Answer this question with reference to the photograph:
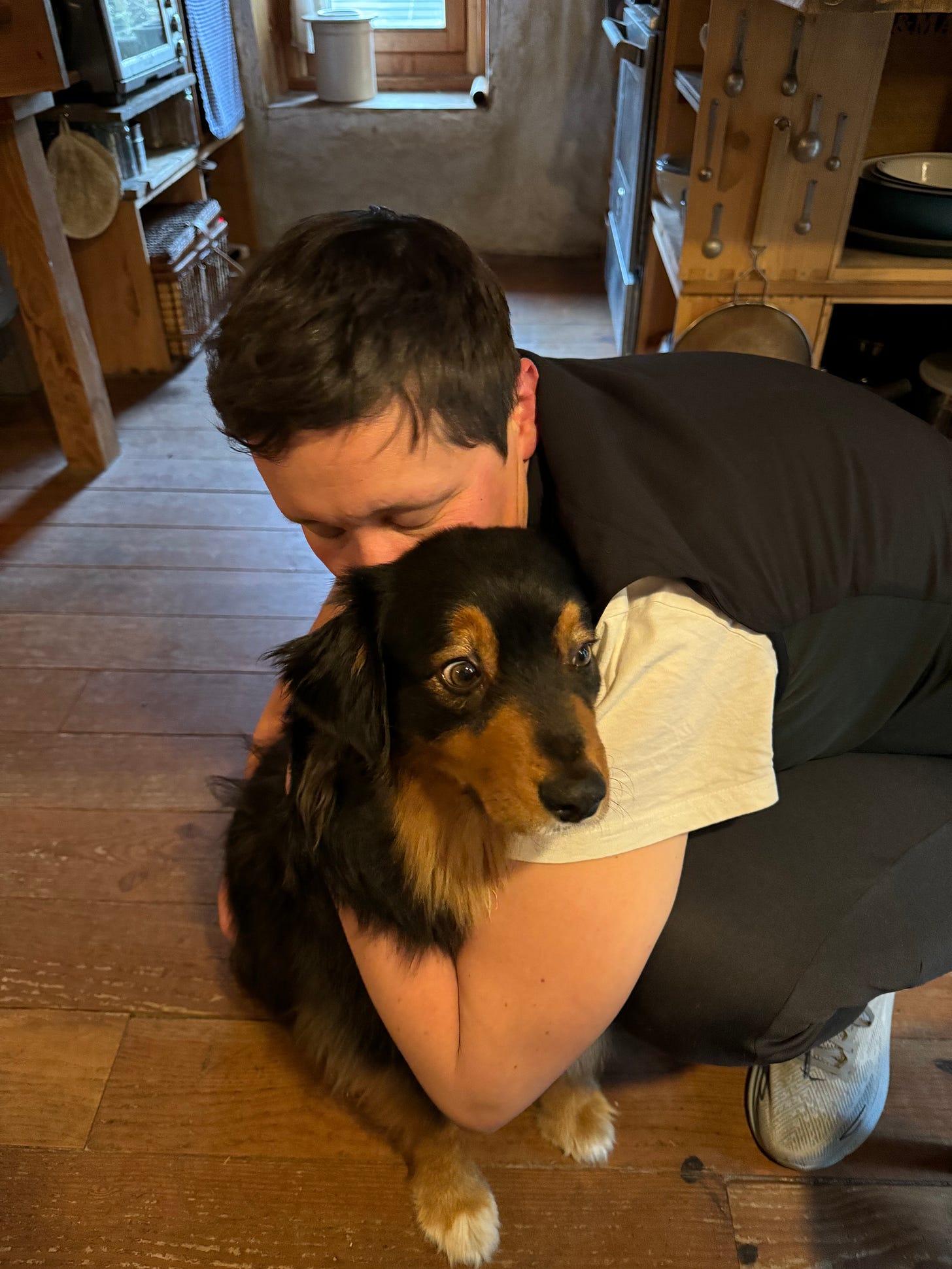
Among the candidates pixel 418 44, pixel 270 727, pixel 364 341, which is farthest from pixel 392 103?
pixel 364 341

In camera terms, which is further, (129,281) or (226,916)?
(129,281)

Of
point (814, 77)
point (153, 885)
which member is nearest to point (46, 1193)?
point (153, 885)

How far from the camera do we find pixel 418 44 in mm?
4375

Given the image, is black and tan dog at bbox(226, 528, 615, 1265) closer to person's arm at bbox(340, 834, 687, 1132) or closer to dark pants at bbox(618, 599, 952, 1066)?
person's arm at bbox(340, 834, 687, 1132)

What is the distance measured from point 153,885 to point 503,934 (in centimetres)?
94

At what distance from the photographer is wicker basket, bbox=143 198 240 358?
327cm

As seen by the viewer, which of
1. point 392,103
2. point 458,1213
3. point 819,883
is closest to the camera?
point 819,883

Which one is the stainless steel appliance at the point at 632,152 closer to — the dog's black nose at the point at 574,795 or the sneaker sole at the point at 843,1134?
the sneaker sole at the point at 843,1134

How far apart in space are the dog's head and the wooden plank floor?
0.66 m

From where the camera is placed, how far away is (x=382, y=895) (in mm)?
1011

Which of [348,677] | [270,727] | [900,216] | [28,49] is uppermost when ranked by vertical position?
[28,49]

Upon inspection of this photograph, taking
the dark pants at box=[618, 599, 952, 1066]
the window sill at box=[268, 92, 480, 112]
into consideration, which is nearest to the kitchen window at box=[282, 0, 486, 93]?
the window sill at box=[268, 92, 480, 112]

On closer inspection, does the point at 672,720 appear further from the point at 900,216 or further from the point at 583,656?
the point at 900,216

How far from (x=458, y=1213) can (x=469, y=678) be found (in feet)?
2.53
